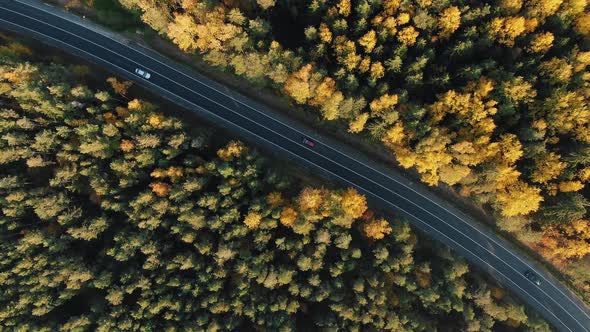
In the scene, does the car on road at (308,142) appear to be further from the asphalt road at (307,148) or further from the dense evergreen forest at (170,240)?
the dense evergreen forest at (170,240)


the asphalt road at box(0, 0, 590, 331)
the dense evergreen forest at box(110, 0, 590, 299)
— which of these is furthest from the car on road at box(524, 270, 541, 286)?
the dense evergreen forest at box(110, 0, 590, 299)

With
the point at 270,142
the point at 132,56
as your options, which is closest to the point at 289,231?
the point at 270,142

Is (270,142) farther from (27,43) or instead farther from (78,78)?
(27,43)

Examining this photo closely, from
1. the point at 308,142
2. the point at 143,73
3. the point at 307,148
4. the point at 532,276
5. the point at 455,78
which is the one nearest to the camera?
the point at 455,78

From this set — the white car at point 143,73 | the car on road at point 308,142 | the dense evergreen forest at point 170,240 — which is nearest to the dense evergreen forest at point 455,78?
the car on road at point 308,142

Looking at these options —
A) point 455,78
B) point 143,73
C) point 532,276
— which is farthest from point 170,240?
point 532,276

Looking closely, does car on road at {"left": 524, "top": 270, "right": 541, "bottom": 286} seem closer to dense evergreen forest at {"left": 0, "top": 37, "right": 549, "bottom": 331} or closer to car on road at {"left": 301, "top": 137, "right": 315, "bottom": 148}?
dense evergreen forest at {"left": 0, "top": 37, "right": 549, "bottom": 331}

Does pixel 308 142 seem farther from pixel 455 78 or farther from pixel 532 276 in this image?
pixel 532 276
